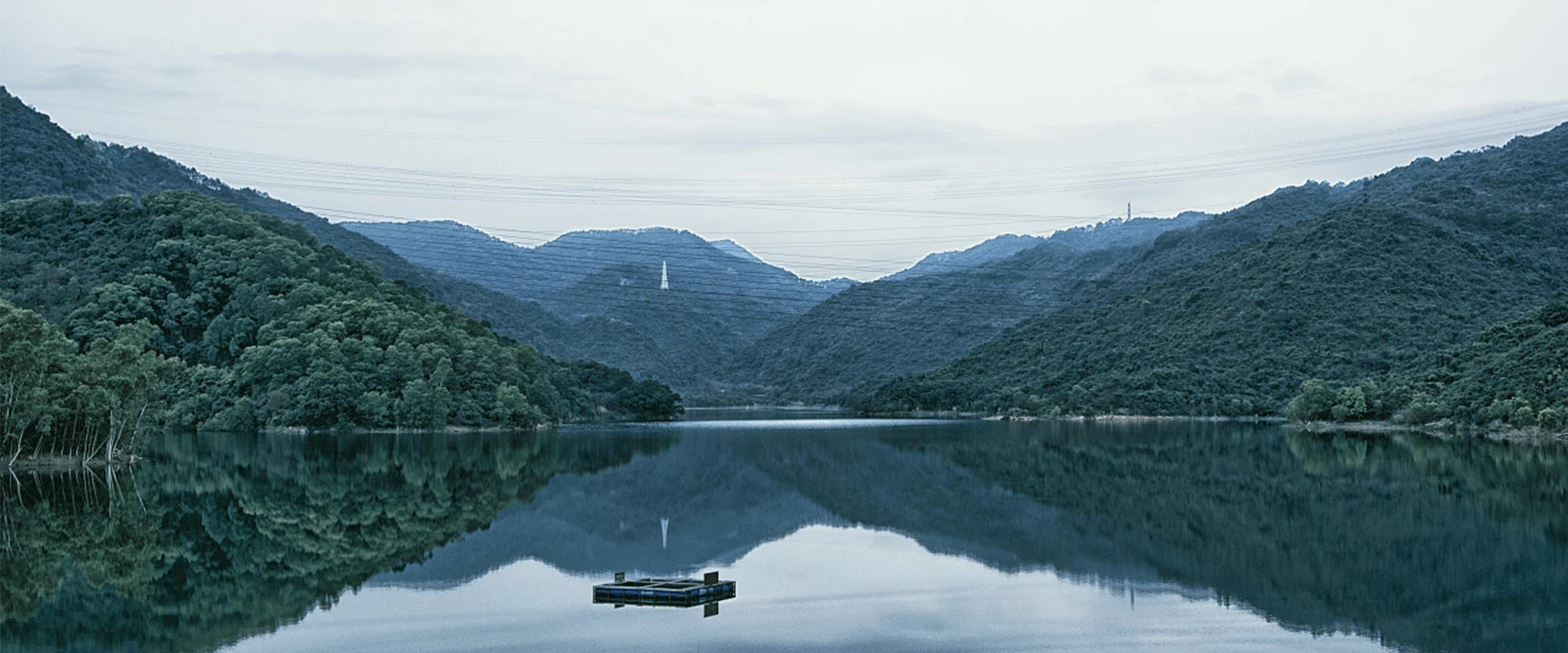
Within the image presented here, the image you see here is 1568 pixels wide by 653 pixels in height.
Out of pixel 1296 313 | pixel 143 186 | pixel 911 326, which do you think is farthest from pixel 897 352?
pixel 143 186

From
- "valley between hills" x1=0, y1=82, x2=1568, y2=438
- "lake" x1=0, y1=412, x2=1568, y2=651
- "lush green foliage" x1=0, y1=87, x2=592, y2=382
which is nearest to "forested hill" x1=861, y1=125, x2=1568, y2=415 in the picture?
"valley between hills" x1=0, y1=82, x2=1568, y2=438

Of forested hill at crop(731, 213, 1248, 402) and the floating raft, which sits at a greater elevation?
forested hill at crop(731, 213, 1248, 402)

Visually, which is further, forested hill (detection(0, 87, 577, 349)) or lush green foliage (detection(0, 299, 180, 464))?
forested hill (detection(0, 87, 577, 349))

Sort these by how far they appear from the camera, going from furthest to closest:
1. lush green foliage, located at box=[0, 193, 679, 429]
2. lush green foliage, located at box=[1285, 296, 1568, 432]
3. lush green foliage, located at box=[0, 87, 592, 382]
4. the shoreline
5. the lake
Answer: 1. lush green foliage, located at box=[0, 87, 592, 382]
2. lush green foliage, located at box=[0, 193, 679, 429]
3. lush green foliage, located at box=[1285, 296, 1568, 432]
4. the shoreline
5. the lake

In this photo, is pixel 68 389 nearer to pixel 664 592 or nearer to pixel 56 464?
pixel 56 464

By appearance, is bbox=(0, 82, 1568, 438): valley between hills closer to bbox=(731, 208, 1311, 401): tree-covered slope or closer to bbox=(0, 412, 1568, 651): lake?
bbox=(731, 208, 1311, 401): tree-covered slope

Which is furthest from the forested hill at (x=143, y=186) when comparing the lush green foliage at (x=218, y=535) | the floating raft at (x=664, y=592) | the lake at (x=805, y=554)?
the floating raft at (x=664, y=592)

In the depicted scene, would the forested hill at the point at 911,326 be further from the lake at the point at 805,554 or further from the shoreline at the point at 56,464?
the lake at the point at 805,554
